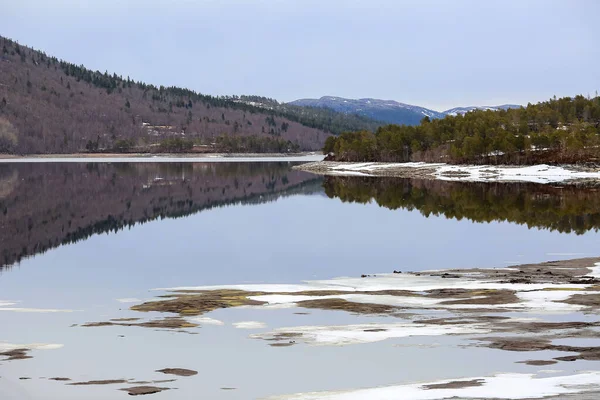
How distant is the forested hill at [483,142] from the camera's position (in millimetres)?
143500

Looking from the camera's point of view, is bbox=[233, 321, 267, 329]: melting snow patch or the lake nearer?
the lake

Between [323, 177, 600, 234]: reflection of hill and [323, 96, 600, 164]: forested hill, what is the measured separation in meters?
52.6

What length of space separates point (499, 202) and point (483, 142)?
277 ft

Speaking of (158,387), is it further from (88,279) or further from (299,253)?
(299,253)

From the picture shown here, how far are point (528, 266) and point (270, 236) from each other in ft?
58.0

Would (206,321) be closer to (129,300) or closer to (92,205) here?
(129,300)

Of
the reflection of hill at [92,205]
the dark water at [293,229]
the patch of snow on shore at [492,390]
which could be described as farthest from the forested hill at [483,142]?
the patch of snow on shore at [492,390]

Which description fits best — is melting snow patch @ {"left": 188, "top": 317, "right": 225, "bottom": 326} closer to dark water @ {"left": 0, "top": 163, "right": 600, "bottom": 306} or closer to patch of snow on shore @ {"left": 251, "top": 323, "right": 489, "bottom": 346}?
patch of snow on shore @ {"left": 251, "top": 323, "right": 489, "bottom": 346}

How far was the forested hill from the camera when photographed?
144 metres

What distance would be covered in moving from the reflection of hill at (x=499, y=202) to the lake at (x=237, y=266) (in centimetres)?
19

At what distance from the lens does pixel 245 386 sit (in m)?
14.8

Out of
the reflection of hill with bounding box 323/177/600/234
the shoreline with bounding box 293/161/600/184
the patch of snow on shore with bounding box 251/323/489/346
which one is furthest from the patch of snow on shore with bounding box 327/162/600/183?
the patch of snow on shore with bounding box 251/323/489/346

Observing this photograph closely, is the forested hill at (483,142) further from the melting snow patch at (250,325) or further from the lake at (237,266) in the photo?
the melting snow patch at (250,325)

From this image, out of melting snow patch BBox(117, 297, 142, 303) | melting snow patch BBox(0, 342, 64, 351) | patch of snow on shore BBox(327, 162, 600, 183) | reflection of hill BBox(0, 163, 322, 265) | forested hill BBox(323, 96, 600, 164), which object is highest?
forested hill BBox(323, 96, 600, 164)
